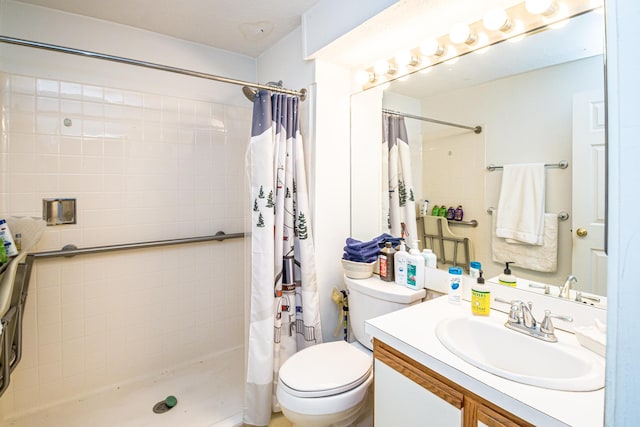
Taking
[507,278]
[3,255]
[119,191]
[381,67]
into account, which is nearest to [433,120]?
[381,67]

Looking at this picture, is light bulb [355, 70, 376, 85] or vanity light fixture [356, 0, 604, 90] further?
light bulb [355, 70, 376, 85]

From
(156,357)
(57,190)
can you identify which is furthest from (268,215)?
(156,357)

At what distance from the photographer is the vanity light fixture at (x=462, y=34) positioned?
1.32 m

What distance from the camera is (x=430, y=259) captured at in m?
1.53

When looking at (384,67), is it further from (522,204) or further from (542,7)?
(522,204)

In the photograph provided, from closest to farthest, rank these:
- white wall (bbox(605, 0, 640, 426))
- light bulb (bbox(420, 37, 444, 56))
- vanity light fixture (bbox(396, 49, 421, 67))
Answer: white wall (bbox(605, 0, 640, 426)), light bulb (bbox(420, 37, 444, 56)), vanity light fixture (bbox(396, 49, 421, 67))

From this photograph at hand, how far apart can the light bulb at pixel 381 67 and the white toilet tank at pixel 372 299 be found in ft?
3.69

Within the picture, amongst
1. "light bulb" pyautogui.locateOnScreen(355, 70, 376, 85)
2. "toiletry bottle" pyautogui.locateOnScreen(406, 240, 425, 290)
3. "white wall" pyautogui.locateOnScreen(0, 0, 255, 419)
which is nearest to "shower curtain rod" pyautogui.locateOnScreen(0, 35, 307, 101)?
"light bulb" pyautogui.locateOnScreen(355, 70, 376, 85)

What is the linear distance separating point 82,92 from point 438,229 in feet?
7.06

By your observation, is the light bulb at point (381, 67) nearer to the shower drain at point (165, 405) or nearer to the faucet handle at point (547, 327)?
the faucet handle at point (547, 327)

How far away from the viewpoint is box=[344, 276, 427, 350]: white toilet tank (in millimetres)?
1456

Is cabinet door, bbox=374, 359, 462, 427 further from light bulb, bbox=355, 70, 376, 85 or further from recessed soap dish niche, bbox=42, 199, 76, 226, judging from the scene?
recessed soap dish niche, bbox=42, 199, 76, 226

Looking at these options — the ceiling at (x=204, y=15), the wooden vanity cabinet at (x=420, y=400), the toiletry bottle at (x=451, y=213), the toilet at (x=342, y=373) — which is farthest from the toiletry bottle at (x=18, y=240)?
the toiletry bottle at (x=451, y=213)

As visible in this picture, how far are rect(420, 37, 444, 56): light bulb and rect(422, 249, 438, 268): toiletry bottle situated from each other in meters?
0.94
